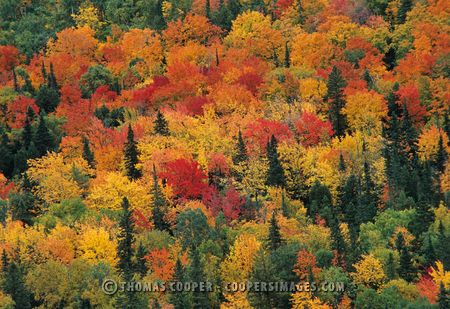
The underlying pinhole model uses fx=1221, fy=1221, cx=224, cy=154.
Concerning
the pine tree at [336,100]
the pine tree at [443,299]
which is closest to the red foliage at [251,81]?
the pine tree at [336,100]

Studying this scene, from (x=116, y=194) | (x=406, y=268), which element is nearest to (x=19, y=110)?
(x=116, y=194)

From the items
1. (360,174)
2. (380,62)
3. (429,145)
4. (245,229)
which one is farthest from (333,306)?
(380,62)

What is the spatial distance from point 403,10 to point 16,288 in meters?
103

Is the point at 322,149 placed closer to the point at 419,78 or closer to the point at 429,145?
the point at 429,145

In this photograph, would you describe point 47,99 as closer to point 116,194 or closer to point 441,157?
point 116,194

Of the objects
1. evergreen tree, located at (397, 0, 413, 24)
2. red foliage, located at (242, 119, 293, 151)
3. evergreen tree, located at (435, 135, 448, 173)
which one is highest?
evergreen tree, located at (397, 0, 413, 24)

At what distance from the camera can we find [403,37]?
192 meters

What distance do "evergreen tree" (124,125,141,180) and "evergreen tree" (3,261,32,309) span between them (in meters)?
34.7

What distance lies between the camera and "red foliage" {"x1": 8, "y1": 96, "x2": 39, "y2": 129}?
6826 inches

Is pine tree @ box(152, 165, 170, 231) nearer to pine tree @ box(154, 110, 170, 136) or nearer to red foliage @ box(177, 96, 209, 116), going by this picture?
pine tree @ box(154, 110, 170, 136)

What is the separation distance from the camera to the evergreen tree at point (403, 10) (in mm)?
198250

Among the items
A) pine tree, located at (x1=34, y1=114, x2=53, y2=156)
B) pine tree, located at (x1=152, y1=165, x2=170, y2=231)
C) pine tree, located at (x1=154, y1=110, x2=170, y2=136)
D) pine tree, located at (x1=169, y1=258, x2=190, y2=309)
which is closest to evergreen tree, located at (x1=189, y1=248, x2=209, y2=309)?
pine tree, located at (x1=169, y1=258, x2=190, y2=309)

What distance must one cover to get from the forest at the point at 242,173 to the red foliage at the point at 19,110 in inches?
12.4

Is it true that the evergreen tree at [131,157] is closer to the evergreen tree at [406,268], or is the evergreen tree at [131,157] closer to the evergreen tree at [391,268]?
the evergreen tree at [391,268]
